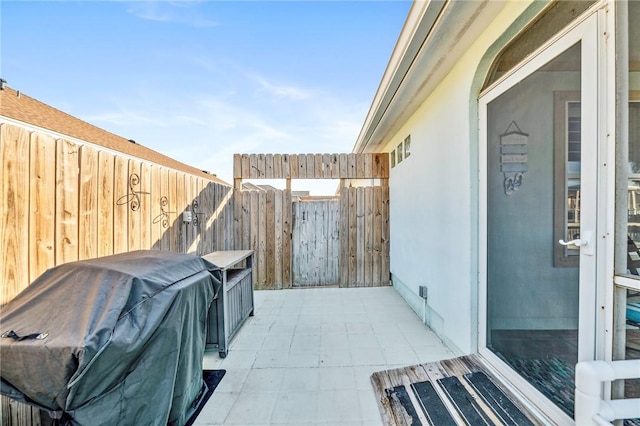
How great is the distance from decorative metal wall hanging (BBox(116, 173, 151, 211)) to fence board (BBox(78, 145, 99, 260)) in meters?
0.28

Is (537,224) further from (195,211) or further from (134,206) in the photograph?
(195,211)

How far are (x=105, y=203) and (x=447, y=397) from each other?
307cm

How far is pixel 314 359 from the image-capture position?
254 cm

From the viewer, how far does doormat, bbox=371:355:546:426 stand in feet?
5.48

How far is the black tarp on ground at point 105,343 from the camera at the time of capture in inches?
43.6

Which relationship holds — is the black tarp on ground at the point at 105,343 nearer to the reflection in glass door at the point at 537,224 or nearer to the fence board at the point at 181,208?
the fence board at the point at 181,208

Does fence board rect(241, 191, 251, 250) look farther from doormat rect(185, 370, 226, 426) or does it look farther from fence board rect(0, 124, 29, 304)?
fence board rect(0, 124, 29, 304)

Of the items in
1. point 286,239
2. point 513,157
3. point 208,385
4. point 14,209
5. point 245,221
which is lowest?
point 208,385

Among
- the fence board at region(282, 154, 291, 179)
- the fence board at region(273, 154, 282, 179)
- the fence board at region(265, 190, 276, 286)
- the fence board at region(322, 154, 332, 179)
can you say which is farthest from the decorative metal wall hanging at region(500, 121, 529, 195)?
the fence board at region(265, 190, 276, 286)

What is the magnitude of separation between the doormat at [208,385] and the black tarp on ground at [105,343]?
62 mm

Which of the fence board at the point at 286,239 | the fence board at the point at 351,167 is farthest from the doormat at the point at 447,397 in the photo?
the fence board at the point at 351,167

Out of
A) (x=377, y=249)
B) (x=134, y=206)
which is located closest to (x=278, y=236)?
(x=377, y=249)

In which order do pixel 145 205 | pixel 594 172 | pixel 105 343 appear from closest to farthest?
1. pixel 105 343
2. pixel 594 172
3. pixel 145 205

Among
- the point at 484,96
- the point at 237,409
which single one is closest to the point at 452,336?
the point at 237,409
